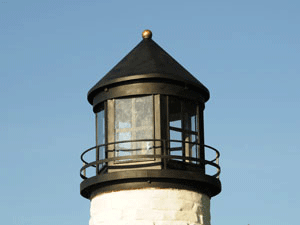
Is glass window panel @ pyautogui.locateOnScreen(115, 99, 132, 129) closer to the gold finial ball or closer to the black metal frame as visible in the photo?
the black metal frame

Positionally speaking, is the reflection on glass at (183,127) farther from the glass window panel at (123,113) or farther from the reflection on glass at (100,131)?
the reflection on glass at (100,131)

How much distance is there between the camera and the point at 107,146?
73.2 ft

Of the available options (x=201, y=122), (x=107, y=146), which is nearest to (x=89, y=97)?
(x=107, y=146)

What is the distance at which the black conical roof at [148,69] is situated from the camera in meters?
22.2

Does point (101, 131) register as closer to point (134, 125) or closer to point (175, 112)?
point (134, 125)

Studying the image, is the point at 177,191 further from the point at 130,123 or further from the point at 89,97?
the point at 89,97

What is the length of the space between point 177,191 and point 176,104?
246 cm

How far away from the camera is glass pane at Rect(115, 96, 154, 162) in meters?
21.9

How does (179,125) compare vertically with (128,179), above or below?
above

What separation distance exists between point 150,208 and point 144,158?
53.6 inches

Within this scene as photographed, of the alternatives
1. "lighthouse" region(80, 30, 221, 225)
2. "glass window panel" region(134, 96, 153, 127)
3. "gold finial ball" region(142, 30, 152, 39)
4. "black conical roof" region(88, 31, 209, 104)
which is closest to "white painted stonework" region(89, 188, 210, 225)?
"lighthouse" region(80, 30, 221, 225)

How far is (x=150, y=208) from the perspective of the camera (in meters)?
21.4

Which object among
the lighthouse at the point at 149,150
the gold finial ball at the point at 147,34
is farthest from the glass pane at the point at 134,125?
the gold finial ball at the point at 147,34

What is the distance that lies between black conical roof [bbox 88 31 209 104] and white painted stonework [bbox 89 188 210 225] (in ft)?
10.1
